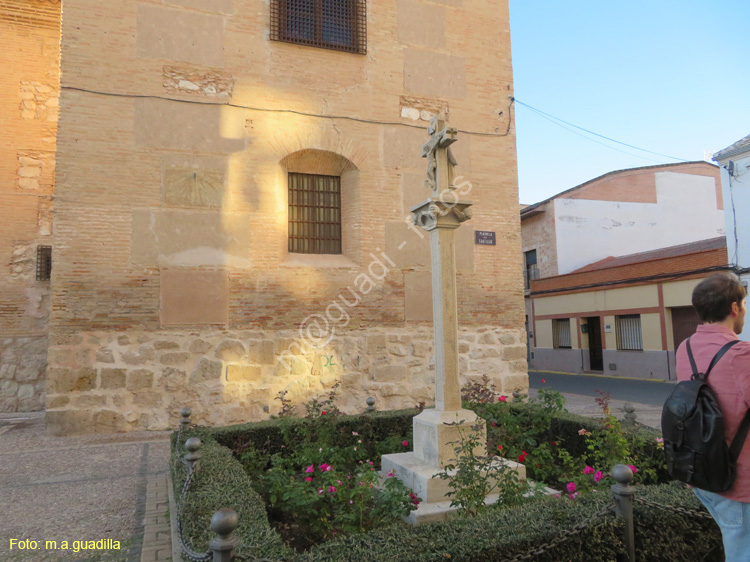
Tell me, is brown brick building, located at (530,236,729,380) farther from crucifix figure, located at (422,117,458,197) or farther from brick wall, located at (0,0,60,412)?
brick wall, located at (0,0,60,412)

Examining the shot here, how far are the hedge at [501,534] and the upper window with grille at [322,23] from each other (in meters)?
7.40

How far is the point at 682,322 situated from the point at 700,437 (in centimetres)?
1572

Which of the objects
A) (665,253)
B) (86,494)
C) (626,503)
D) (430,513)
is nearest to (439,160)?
(430,513)

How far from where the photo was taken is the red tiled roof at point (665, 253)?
1602cm

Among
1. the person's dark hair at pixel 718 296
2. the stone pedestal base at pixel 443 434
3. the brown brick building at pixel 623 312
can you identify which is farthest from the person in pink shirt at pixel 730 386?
the brown brick building at pixel 623 312

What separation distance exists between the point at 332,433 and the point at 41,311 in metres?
6.87

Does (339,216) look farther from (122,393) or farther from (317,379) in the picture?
(122,393)

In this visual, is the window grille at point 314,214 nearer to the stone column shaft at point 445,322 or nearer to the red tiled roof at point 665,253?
the stone column shaft at point 445,322

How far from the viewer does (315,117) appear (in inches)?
328

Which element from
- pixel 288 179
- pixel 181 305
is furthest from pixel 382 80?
pixel 181 305

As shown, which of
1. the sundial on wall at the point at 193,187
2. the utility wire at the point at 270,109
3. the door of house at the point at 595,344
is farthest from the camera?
the door of house at the point at 595,344

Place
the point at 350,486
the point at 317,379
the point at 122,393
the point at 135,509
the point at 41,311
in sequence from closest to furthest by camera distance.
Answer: the point at 350,486 → the point at 135,509 → the point at 122,393 → the point at 317,379 → the point at 41,311

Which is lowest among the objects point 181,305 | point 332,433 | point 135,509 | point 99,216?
point 135,509

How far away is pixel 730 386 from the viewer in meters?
1.96
